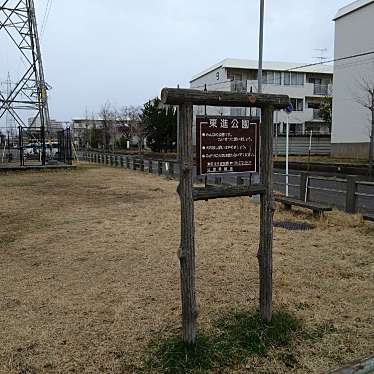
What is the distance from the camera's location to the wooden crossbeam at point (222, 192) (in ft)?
9.94

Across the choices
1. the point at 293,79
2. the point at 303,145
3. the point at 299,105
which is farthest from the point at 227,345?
the point at 293,79

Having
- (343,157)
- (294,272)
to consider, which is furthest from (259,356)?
(343,157)

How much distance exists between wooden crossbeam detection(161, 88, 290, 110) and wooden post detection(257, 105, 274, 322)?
→ 0.08 metres

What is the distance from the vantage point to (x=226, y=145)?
3186 millimetres

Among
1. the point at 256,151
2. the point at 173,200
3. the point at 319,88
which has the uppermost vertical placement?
the point at 319,88

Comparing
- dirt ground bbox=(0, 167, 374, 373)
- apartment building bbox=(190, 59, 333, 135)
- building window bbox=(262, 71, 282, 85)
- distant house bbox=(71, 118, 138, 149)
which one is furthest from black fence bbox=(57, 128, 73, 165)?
distant house bbox=(71, 118, 138, 149)

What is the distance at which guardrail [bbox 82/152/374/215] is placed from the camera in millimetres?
8242

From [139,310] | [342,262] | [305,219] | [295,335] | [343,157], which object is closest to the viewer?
[295,335]

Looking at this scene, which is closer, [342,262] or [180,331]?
[180,331]

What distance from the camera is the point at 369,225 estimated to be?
7.20 metres

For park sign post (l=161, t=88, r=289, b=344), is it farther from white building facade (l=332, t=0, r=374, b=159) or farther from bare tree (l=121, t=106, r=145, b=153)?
bare tree (l=121, t=106, r=145, b=153)

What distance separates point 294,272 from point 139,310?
201 cm

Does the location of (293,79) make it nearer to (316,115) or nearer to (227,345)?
(316,115)

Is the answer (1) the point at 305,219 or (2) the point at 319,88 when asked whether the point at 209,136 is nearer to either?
(1) the point at 305,219
